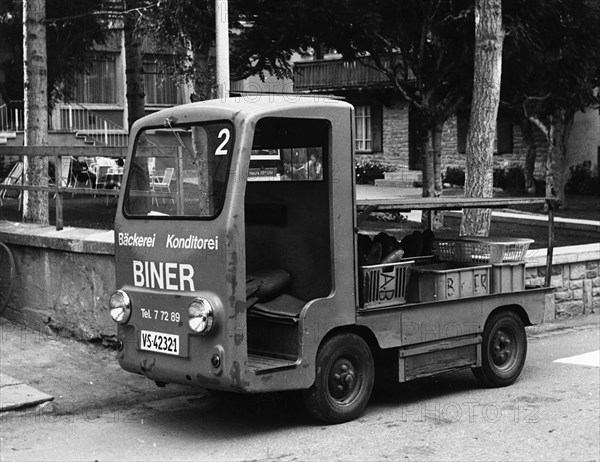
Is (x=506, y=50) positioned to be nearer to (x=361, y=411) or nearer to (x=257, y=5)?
(x=257, y=5)

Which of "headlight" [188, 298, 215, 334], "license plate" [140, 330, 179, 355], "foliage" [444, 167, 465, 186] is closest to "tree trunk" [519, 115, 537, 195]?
"foliage" [444, 167, 465, 186]

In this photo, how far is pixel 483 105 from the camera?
13.2 metres

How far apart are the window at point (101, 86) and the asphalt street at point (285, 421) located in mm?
28991

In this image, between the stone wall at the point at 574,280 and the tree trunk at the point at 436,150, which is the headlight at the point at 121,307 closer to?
the stone wall at the point at 574,280

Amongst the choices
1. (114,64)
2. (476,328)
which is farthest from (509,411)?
(114,64)

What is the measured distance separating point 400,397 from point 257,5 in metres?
9.93

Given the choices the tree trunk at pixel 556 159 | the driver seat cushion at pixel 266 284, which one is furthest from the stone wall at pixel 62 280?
the tree trunk at pixel 556 159

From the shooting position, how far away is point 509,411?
8.04 m

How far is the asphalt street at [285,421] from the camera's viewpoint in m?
6.89

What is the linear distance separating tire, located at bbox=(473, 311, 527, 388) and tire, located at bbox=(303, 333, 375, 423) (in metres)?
1.37

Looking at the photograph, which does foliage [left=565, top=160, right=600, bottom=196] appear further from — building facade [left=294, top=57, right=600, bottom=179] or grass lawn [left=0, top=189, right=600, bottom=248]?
grass lawn [left=0, top=189, right=600, bottom=248]

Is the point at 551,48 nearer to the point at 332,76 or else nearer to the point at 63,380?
the point at 63,380

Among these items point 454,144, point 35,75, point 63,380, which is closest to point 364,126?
point 454,144

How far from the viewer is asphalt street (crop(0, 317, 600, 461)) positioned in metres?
6.89
